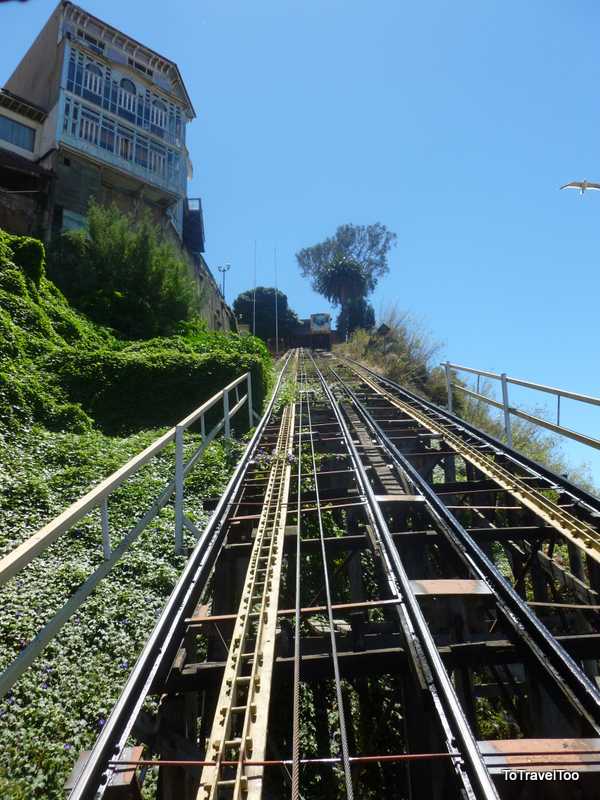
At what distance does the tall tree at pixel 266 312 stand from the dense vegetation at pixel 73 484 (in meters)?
28.5

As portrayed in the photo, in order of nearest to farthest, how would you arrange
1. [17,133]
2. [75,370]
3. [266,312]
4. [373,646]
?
[373,646] → [75,370] → [17,133] → [266,312]

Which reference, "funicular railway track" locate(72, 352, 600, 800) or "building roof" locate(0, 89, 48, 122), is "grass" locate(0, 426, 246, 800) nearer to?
"funicular railway track" locate(72, 352, 600, 800)

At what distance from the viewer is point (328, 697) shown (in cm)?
525

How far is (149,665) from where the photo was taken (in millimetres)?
2566

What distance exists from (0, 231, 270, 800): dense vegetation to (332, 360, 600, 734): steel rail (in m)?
2.63

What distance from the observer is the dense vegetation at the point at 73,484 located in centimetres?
323

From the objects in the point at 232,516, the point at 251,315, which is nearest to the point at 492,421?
the point at 232,516

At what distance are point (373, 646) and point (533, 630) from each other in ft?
3.45

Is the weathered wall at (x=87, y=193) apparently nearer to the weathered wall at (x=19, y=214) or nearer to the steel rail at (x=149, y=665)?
the weathered wall at (x=19, y=214)

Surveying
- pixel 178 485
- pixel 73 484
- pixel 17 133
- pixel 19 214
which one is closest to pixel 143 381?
pixel 73 484

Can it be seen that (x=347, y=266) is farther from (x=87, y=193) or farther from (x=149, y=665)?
(x=149, y=665)


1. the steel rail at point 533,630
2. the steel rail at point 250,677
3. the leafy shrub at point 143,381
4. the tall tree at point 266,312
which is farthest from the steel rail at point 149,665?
the tall tree at point 266,312

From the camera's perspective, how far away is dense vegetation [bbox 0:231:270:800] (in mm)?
3232

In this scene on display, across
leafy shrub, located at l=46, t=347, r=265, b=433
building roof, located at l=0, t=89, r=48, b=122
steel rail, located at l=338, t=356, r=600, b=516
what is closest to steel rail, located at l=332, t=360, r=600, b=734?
steel rail, located at l=338, t=356, r=600, b=516
